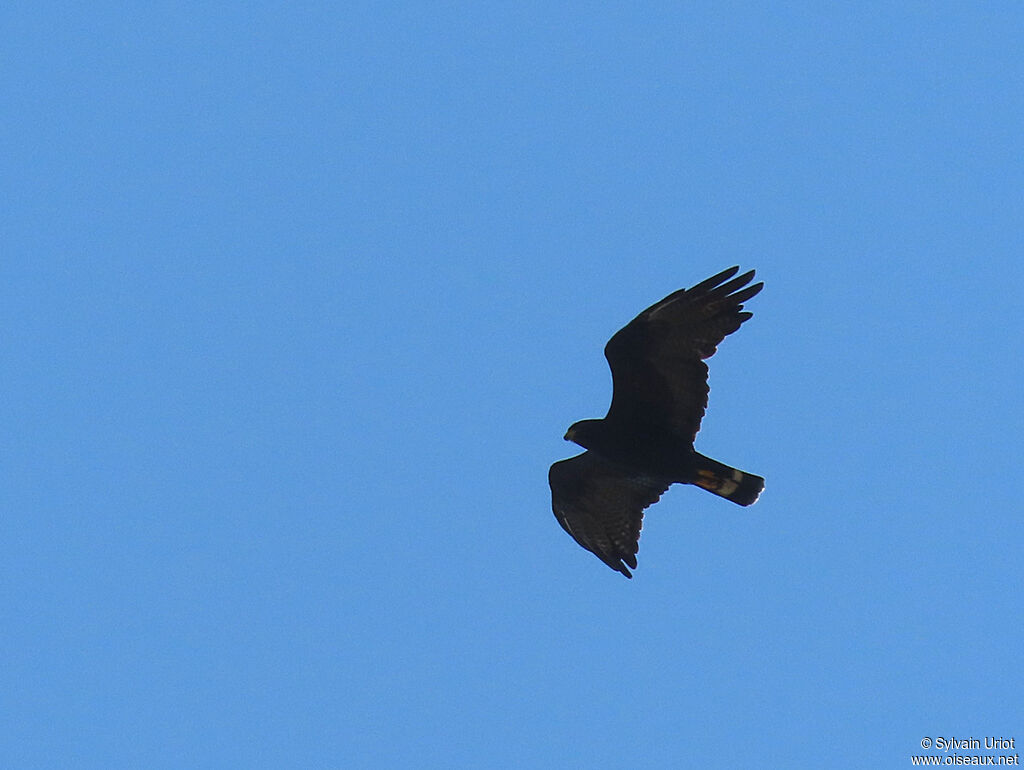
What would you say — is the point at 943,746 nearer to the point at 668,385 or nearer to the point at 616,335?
the point at 668,385

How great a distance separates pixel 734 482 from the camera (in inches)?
476

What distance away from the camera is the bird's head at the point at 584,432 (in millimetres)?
12156

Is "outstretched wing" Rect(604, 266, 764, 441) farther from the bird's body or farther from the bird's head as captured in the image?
the bird's head

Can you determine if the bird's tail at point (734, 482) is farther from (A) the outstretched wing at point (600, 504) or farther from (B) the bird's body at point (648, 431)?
(A) the outstretched wing at point (600, 504)

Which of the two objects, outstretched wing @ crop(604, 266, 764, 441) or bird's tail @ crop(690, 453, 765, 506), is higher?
outstretched wing @ crop(604, 266, 764, 441)

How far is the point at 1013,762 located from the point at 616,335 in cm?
571

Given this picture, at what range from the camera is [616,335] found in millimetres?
11750

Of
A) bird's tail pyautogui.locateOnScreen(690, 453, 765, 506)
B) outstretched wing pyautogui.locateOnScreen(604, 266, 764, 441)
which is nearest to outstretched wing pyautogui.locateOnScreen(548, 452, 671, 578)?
bird's tail pyautogui.locateOnScreen(690, 453, 765, 506)

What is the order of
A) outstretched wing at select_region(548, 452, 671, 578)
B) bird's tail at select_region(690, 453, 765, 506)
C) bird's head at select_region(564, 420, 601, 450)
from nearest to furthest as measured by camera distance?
bird's tail at select_region(690, 453, 765, 506) < bird's head at select_region(564, 420, 601, 450) < outstretched wing at select_region(548, 452, 671, 578)

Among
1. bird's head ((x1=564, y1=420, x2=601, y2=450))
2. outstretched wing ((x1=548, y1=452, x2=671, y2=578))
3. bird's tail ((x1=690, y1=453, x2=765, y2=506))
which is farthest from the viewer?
outstretched wing ((x1=548, y1=452, x2=671, y2=578))

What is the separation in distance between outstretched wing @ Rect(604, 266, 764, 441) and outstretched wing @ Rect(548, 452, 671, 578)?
0.87 metres

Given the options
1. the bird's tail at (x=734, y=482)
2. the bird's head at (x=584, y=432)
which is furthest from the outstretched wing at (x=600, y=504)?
the bird's tail at (x=734, y=482)

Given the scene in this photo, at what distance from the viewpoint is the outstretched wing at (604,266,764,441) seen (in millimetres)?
11391

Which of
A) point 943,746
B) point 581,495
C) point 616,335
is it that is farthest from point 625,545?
point 943,746
